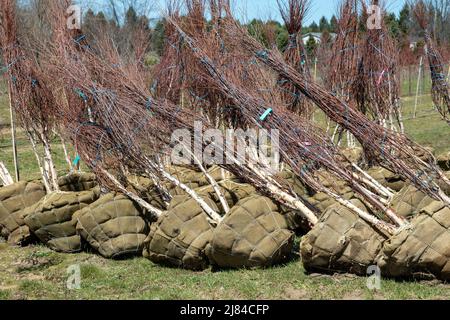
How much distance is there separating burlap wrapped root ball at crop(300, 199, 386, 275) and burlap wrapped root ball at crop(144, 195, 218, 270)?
1.02m

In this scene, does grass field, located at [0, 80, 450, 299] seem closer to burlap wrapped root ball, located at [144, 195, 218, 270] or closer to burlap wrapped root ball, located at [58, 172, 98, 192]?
burlap wrapped root ball, located at [144, 195, 218, 270]

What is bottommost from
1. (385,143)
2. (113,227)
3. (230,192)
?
(113,227)

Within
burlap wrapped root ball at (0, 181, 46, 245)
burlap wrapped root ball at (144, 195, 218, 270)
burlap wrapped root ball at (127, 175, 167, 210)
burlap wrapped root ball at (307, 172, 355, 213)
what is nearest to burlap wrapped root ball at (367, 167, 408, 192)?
burlap wrapped root ball at (307, 172, 355, 213)

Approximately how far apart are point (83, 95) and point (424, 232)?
4033mm

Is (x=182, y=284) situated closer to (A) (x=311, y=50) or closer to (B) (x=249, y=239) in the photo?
(B) (x=249, y=239)

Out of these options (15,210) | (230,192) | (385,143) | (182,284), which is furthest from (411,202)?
(15,210)

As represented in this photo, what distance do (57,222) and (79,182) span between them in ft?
3.33

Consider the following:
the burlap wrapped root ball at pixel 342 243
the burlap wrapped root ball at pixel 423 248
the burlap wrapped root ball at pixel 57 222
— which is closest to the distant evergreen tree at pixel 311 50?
the burlap wrapped root ball at pixel 57 222

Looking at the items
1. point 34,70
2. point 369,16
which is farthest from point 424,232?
point 34,70

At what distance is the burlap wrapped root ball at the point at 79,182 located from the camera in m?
6.88

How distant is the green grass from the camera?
166 inches

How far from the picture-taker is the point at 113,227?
5.70 metres

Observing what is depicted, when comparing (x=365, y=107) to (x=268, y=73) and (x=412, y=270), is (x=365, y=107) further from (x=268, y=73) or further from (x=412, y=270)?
(x=412, y=270)

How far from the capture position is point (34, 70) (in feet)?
22.6
